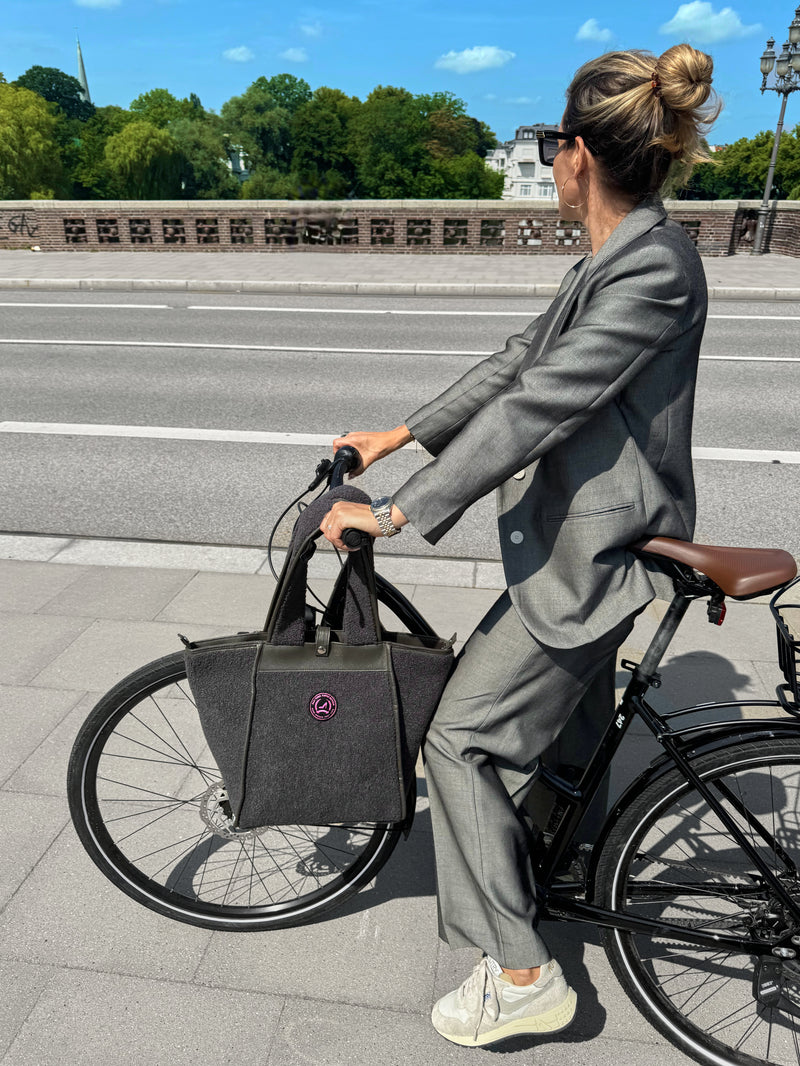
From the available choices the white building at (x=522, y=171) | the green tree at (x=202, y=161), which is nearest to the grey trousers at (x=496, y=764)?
the green tree at (x=202, y=161)

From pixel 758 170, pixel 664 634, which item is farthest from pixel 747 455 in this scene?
pixel 758 170

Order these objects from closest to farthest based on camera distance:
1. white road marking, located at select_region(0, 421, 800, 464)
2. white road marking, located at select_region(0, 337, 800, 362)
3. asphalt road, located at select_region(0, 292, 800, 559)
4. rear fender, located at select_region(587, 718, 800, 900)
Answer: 1. rear fender, located at select_region(587, 718, 800, 900)
2. asphalt road, located at select_region(0, 292, 800, 559)
3. white road marking, located at select_region(0, 421, 800, 464)
4. white road marking, located at select_region(0, 337, 800, 362)

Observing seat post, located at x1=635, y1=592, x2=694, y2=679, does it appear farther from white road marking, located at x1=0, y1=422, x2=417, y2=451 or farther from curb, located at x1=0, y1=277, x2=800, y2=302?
curb, located at x1=0, y1=277, x2=800, y2=302

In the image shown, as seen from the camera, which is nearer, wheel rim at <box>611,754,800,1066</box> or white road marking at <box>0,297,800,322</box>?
wheel rim at <box>611,754,800,1066</box>

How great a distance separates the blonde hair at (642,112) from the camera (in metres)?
1.52

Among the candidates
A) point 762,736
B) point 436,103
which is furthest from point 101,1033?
point 436,103

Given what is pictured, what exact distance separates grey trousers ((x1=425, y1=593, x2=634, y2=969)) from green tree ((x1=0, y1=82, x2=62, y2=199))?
67083 mm

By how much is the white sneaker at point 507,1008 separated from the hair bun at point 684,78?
6.20ft

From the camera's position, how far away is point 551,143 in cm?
174

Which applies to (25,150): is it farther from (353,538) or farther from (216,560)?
(353,538)

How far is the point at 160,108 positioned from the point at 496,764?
128497 mm

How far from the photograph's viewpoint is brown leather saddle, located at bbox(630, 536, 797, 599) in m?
1.68

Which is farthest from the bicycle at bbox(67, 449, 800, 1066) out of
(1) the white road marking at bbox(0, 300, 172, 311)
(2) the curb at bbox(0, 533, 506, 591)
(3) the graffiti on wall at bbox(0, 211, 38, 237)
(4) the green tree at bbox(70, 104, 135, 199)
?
(4) the green tree at bbox(70, 104, 135, 199)

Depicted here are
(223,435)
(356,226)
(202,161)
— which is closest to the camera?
(223,435)
